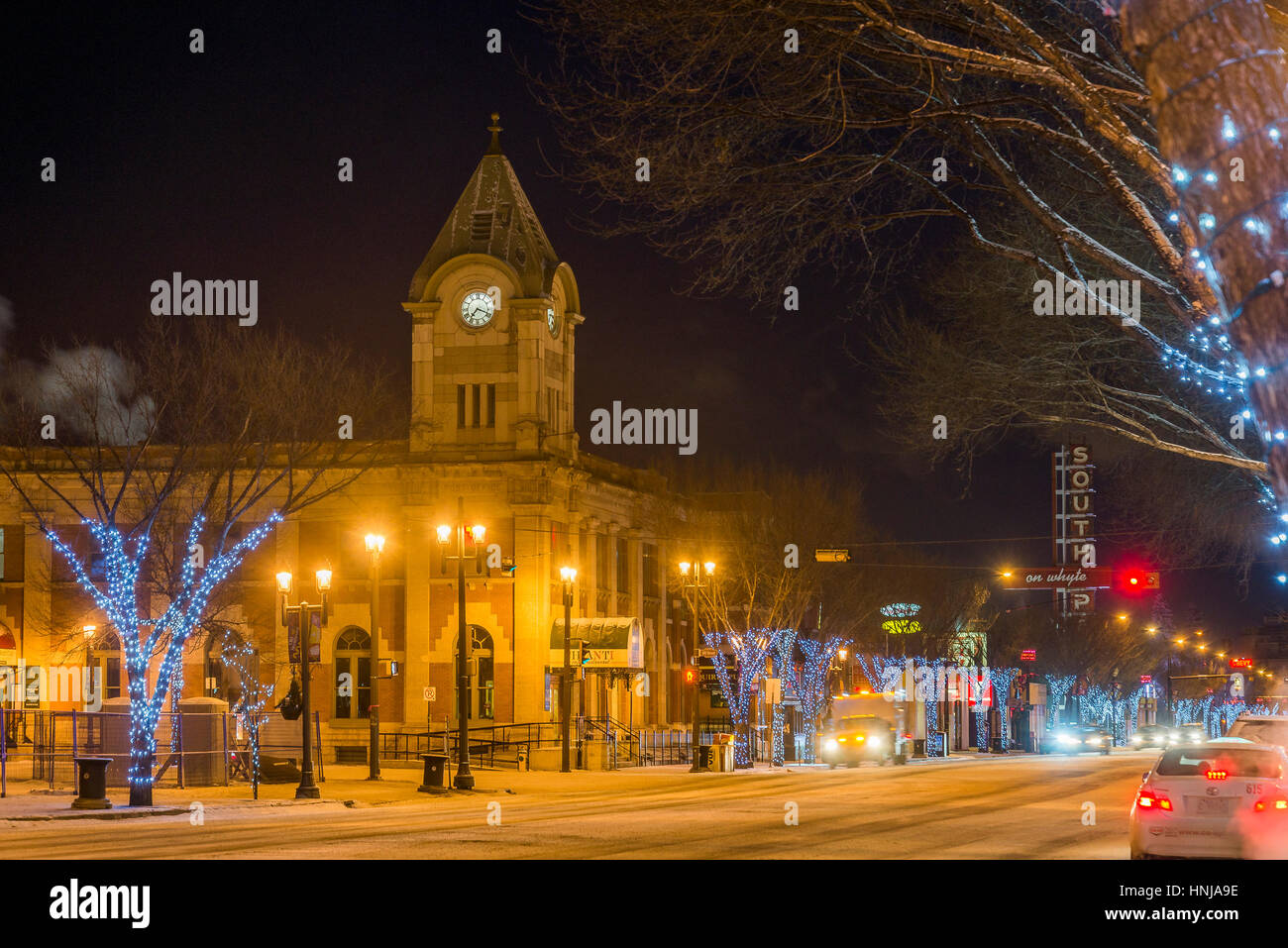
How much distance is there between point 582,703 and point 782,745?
25.9ft

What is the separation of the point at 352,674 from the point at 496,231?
18616mm

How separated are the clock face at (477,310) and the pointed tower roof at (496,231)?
1.67 meters

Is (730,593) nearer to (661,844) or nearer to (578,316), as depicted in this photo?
(578,316)

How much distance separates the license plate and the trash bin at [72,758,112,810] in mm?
18845

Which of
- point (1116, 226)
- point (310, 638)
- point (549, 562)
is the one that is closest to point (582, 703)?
point (549, 562)

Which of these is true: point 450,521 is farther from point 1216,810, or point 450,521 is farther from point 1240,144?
point 1240,144

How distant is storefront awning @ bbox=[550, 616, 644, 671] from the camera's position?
170 ft

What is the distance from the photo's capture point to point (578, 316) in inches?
2413

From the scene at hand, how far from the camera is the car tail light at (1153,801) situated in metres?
16.5

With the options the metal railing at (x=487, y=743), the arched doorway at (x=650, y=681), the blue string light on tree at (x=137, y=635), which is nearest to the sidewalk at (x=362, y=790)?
the blue string light on tree at (x=137, y=635)

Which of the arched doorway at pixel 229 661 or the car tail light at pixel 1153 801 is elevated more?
the car tail light at pixel 1153 801

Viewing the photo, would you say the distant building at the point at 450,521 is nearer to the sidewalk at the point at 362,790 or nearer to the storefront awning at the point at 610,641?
the storefront awning at the point at 610,641

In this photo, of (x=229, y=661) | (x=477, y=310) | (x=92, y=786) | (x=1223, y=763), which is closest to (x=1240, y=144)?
(x=1223, y=763)

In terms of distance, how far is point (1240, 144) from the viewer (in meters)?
5.86
